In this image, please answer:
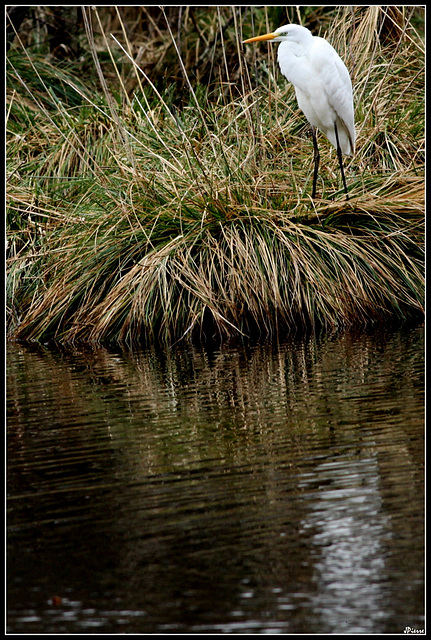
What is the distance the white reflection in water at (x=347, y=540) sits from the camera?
6.61 ft

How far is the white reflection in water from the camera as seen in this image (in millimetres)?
2016

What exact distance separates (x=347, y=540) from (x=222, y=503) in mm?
479

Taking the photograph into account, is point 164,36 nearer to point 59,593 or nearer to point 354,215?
point 354,215

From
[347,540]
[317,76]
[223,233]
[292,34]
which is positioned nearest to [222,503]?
[347,540]

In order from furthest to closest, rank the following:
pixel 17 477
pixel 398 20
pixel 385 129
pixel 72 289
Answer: pixel 398 20 → pixel 385 129 → pixel 72 289 → pixel 17 477

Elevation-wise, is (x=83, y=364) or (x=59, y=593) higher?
(x=83, y=364)

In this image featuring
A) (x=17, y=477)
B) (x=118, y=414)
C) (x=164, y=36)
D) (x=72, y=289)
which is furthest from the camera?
(x=164, y=36)

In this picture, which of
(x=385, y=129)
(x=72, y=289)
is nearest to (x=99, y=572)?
(x=72, y=289)

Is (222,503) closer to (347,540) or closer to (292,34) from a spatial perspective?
(347,540)

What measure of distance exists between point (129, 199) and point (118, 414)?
2.82 m

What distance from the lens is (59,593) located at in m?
2.18

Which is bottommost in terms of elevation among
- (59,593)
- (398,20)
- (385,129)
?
(59,593)

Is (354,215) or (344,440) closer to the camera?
(344,440)

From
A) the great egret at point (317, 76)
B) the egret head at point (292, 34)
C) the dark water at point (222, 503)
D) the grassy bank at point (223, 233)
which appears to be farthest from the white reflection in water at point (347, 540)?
the egret head at point (292, 34)
